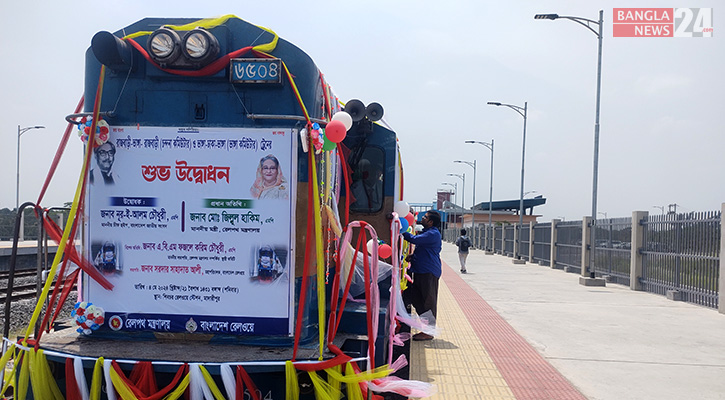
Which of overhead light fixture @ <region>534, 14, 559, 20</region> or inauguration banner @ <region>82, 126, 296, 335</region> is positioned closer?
inauguration banner @ <region>82, 126, 296, 335</region>

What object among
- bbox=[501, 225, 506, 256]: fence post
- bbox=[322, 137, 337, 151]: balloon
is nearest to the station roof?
bbox=[501, 225, 506, 256]: fence post

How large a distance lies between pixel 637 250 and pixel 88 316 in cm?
1489

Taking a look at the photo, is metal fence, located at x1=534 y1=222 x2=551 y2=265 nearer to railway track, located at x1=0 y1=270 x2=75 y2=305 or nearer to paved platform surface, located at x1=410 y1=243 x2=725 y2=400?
paved platform surface, located at x1=410 y1=243 x2=725 y2=400

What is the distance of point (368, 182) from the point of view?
6.30m

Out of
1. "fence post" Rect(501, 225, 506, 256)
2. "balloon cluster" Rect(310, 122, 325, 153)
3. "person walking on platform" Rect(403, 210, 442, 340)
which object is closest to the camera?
"balloon cluster" Rect(310, 122, 325, 153)

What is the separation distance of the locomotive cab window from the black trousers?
1.78m

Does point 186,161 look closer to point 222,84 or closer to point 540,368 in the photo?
point 222,84

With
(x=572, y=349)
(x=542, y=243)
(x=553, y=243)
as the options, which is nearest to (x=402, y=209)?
(x=572, y=349)

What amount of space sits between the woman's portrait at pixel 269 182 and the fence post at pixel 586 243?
1696 centimetres

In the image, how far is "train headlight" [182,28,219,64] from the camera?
3855 millimetres

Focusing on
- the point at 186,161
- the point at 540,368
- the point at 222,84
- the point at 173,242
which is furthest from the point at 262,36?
the point at 540,368

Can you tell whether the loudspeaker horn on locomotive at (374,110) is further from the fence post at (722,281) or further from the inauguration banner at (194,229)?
the fence post at (722,281)

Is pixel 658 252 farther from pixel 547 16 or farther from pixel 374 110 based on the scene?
pixel 374 110

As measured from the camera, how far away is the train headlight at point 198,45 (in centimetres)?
386
